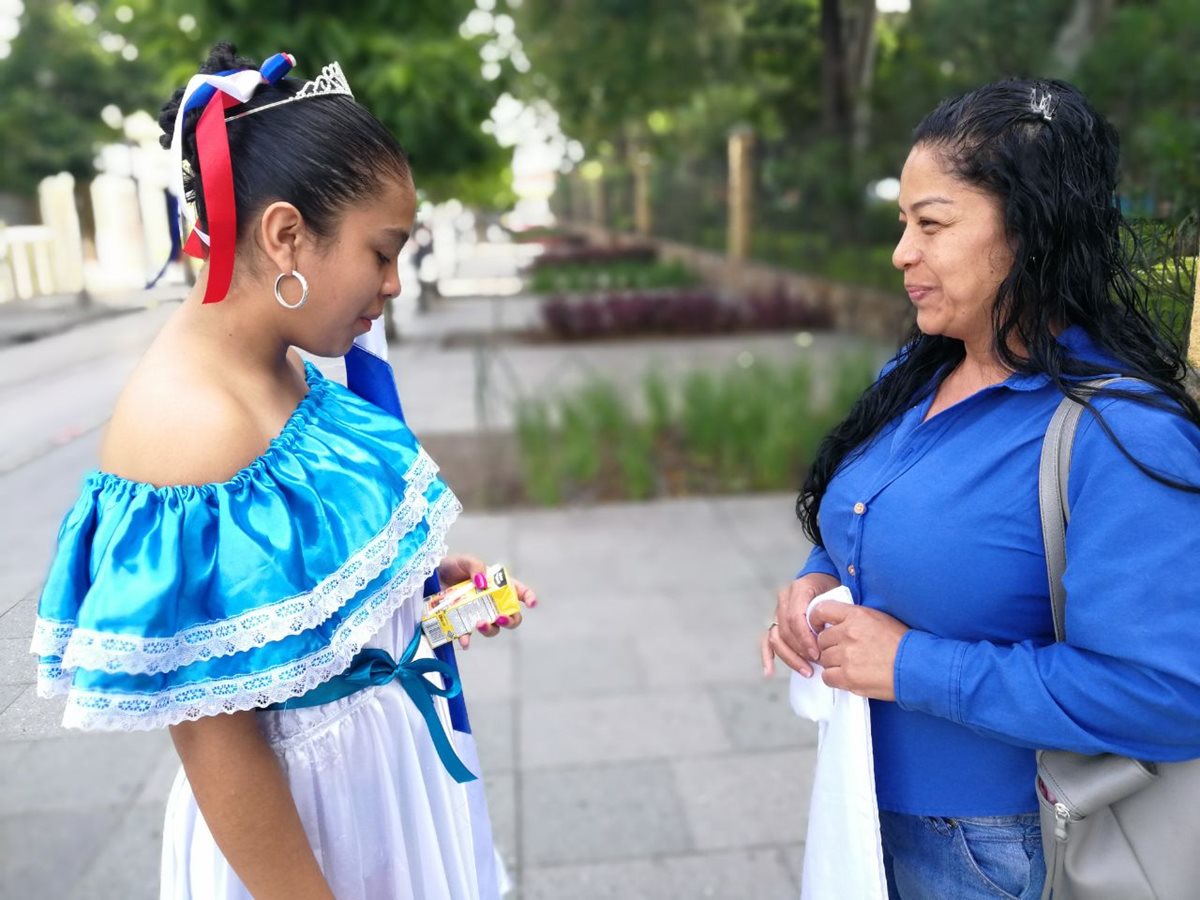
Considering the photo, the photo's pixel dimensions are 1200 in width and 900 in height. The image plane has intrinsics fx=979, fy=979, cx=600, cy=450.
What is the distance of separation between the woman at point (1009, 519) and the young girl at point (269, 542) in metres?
0.66

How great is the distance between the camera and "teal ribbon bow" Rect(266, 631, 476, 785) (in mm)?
1323

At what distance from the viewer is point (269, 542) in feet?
3.82

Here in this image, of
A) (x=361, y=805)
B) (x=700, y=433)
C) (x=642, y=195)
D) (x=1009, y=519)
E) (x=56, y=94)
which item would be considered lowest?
(x=700, y=433)

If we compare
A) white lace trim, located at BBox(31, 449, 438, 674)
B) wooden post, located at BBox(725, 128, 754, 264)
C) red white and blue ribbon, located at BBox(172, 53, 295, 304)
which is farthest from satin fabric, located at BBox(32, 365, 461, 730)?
wooden post, located at BBox(725, 128, 754, 264)

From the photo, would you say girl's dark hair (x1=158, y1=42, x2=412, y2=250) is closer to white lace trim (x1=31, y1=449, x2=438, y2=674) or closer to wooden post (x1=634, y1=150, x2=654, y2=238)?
white lace trim (x1=31, y1=449, x2=438, y2=674)

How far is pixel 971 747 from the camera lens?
140cm

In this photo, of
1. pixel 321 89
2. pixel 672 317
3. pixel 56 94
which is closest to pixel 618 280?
pixel 672 317

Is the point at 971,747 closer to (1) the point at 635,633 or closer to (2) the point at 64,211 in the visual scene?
(1) the point at 635,633

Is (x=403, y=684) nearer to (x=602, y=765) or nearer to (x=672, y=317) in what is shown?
(x=602, y=765)

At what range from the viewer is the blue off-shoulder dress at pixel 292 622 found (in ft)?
3.59

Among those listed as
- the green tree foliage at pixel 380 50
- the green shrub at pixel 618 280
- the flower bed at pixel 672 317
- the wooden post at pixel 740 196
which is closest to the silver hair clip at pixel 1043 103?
the green tree foliage at pixel 380 50

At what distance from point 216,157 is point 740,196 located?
1641 centimetres

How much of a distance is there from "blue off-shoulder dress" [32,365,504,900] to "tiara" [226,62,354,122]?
1.27 ft

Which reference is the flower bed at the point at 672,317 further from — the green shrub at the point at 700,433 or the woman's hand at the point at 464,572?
the woman's hand at the point at 464,572
